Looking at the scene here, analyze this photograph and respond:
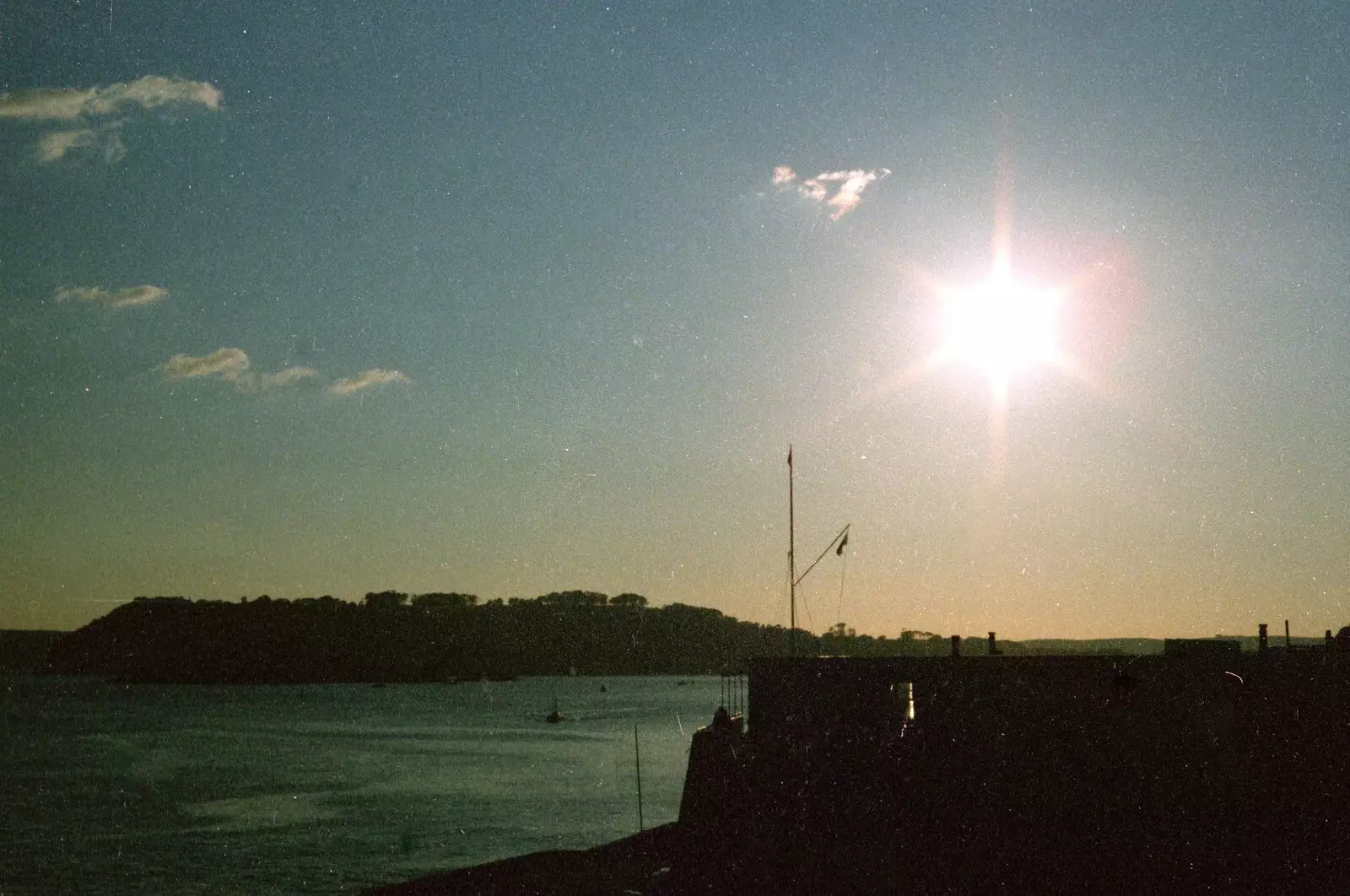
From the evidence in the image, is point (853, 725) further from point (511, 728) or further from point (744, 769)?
point (511, 728)

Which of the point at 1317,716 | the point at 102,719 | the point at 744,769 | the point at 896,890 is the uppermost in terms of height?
the point at 1317,716

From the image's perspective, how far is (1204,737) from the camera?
23.9 m

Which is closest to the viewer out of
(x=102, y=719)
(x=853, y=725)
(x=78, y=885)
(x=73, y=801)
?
(x=853, y=725)

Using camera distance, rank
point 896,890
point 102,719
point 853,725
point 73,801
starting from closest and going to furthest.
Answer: point 896,890
point 853,725
point 73,801
point 102,719

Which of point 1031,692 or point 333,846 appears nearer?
point 1031,692

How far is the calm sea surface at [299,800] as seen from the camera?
Answer: 177 feet

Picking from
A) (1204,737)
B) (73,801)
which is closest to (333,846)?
(73,801)

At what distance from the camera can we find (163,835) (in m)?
62.6

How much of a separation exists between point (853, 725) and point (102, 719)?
162m

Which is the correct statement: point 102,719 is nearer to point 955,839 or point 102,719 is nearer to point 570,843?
point 570,843

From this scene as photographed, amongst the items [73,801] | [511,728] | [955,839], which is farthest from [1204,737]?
[511,728]

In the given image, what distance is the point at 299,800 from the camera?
3056 inches

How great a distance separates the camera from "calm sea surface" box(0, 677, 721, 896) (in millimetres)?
53812

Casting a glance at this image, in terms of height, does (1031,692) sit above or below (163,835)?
above
